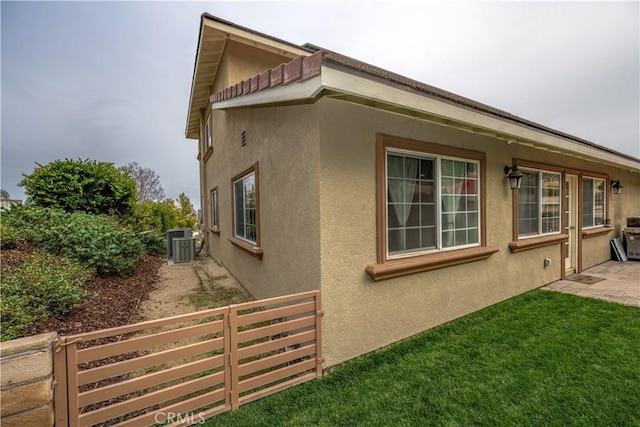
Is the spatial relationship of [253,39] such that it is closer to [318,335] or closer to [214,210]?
[214,210]

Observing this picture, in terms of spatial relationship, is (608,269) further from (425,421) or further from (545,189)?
(425,421)

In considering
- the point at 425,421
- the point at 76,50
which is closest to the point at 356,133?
the point at 425,421

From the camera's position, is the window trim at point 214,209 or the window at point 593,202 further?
the window trim at point 214,209

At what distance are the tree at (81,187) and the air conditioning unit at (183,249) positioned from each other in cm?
288

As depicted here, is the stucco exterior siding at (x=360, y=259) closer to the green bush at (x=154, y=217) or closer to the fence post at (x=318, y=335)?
the fence post at (x=318, y=335)

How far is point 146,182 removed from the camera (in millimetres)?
30484

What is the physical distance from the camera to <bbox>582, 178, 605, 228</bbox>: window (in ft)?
27.3

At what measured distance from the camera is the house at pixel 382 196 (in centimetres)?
336

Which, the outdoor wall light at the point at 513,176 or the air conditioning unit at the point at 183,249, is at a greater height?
the outdoor wall light at the point at 513,176

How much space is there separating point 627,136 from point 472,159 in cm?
2489

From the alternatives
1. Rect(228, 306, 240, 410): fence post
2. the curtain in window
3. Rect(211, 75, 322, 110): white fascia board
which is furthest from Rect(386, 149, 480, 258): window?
Rect(228, 306, 240, 410): fence post

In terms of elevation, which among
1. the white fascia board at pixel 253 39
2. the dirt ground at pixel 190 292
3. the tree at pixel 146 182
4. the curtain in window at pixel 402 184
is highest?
the white fascia board at pixel 253 39

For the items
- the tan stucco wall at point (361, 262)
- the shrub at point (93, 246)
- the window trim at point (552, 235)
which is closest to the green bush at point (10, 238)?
the shrub at point (93, 246)

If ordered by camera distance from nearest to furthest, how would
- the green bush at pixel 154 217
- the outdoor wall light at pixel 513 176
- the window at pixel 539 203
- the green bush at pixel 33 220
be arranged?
the outdoor wall light at pixel 513 176 < the window at pixel 539 203 < the green bush at pixel 33 220 < the green bush at pixel 154 217
